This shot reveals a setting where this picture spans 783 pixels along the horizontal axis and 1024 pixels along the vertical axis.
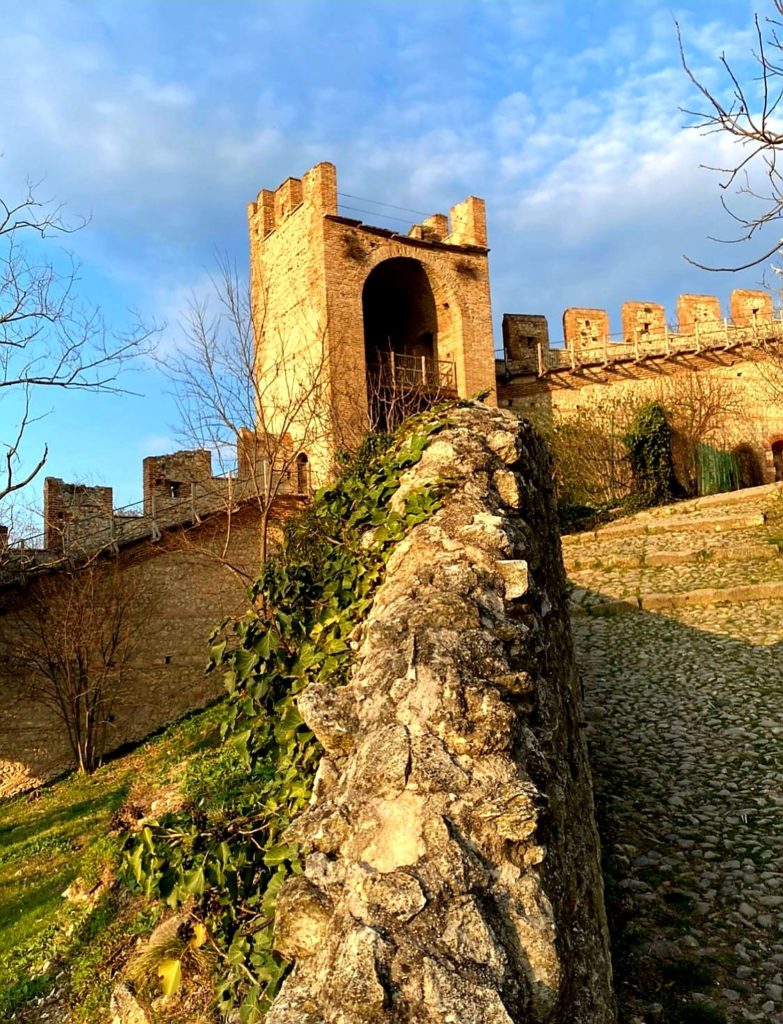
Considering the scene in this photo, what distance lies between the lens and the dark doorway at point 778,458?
25.6 m

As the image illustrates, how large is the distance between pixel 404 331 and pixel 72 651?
13.1 metres

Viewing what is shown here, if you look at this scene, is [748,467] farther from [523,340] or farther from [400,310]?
[400,310]

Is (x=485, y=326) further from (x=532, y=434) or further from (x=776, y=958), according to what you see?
(x=776, y=958)

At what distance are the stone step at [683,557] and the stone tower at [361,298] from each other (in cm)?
536

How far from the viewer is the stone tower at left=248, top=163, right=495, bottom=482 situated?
60.8 feet

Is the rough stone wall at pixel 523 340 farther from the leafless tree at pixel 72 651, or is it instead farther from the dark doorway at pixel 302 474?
the leafless tree at pixel 72 651

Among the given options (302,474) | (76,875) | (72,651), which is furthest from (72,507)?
(76,875)

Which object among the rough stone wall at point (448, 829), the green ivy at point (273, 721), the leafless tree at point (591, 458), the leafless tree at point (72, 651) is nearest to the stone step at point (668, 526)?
the leafless tree at point (591, 458)

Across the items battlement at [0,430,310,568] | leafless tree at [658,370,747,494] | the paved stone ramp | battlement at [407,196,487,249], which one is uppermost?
battlement at [407,196,487,249]

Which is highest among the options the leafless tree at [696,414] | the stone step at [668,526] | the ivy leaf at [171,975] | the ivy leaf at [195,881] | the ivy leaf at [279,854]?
the leafless tree at [696,414]

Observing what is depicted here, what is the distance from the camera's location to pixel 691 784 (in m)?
6.44

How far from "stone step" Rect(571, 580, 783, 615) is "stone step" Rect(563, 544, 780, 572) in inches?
71.2

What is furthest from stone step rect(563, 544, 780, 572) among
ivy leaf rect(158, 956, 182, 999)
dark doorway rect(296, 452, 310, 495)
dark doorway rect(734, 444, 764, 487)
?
ivy leaf rect(158, 956, 182, 999)

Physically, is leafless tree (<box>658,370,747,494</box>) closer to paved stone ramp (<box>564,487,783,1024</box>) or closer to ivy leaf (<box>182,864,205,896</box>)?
paved stone ramp (<box>564,487,783,1024</box>)
